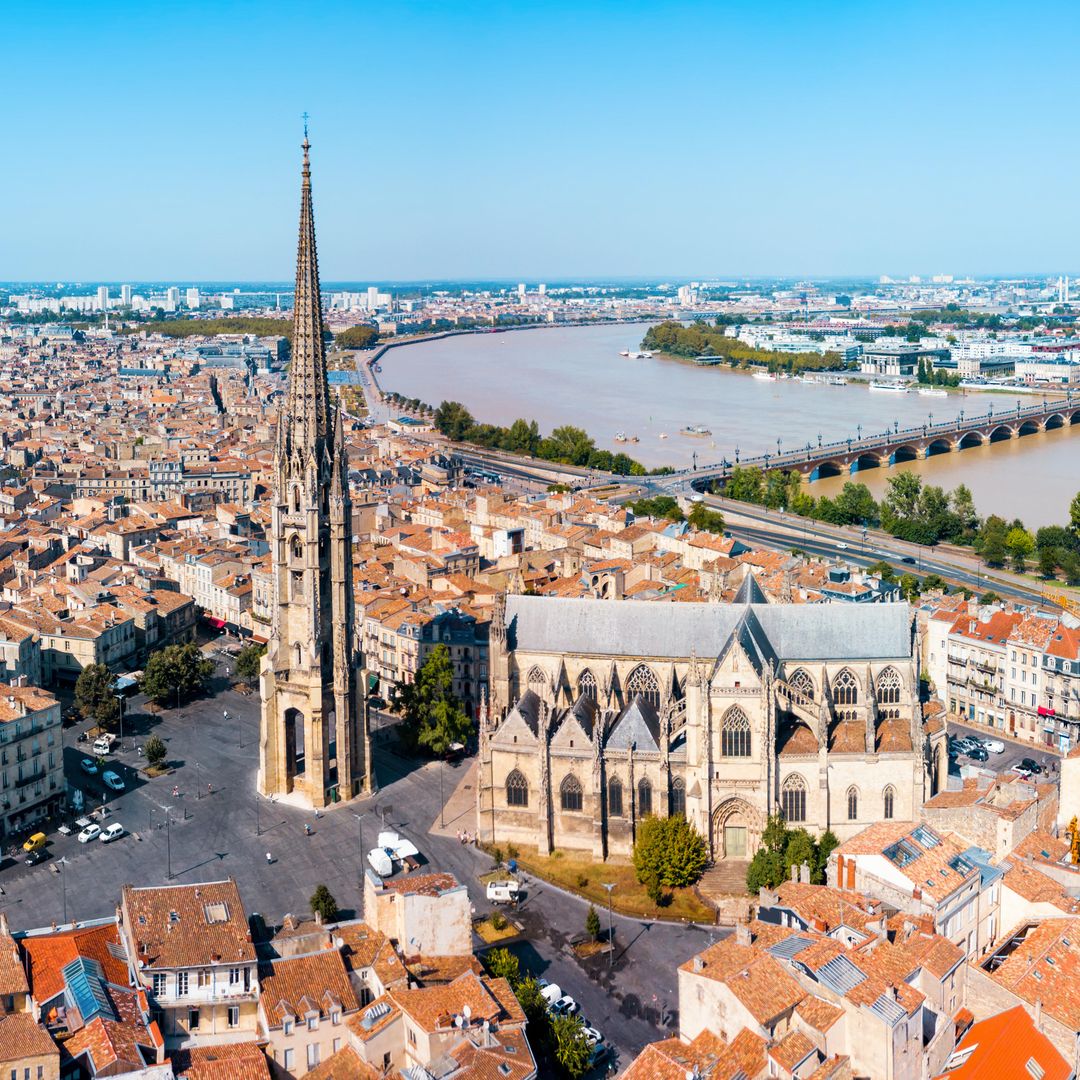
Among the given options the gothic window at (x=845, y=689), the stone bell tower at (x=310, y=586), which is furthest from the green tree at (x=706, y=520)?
the stone bell tower at (x=310, y=586)

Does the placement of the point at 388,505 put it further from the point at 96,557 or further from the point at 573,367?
the point at 573,367

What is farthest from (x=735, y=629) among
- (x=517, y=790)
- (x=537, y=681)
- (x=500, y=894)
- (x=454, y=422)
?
(x=454, y=422)

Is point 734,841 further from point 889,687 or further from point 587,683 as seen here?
point 889,687

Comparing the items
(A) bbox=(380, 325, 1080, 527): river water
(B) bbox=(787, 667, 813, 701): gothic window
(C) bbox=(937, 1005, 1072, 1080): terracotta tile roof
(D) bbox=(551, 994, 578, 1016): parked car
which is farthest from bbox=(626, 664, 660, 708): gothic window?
(A) bbox=(380, 325, 1080, 527): river water

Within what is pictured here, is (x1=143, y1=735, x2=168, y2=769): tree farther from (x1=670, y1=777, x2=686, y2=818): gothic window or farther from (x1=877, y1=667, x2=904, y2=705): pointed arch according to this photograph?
(x1=877, y1=667, x2=904, y2=705): pointed arch

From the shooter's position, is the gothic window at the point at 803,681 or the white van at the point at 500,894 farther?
the gothic window at the point at 803,681

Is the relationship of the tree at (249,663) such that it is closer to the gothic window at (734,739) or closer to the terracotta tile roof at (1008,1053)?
the gothic window at (734,739)

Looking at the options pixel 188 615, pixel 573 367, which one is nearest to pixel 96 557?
pixel 188 615
